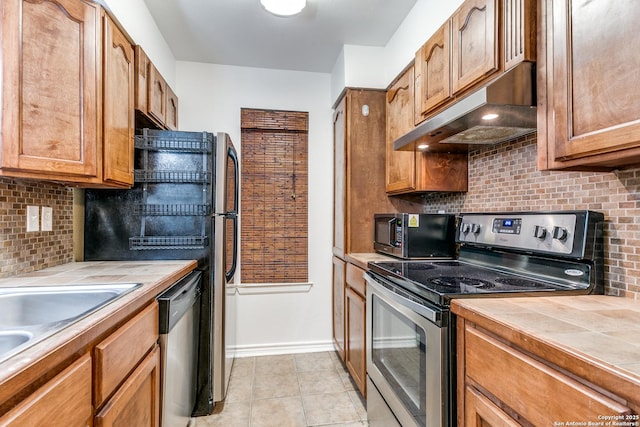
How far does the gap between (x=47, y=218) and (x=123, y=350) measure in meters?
1.01

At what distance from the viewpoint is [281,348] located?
9.29ft

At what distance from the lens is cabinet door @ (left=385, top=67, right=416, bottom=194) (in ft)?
6.66

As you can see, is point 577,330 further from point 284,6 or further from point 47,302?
point 284,6

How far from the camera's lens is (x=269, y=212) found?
2848mm

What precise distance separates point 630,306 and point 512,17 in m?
1.02

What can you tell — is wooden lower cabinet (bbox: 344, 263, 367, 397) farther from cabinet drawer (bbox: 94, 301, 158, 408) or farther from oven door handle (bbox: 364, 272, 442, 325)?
cabinet drawer (bbox: 94, 301, 158, 408)

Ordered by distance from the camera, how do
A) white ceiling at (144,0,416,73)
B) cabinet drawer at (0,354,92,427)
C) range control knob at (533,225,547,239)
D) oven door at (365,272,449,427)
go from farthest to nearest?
white ceiling at (144,0,416,73) < range control knob at (533,225,547,239) < oven door at (365,272,449,427) < cabinet drawer at (0,354,92,427)

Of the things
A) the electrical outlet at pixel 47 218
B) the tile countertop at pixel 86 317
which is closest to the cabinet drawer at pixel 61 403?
the tile countertop at pixel 86 317

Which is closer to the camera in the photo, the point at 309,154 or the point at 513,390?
the point at 513,390

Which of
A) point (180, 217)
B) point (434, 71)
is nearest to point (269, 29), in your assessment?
point (434, 71)

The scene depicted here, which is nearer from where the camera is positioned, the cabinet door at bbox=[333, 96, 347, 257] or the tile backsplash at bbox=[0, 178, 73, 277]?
the tile backsplash at bbox=[0, 178, 73, 277]

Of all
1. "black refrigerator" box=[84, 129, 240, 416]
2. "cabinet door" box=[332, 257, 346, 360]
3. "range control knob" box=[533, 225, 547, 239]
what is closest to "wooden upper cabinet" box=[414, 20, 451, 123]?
"range control knob" box=[533, 225, 547, 239]

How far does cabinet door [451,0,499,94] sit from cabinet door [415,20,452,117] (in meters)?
0.05

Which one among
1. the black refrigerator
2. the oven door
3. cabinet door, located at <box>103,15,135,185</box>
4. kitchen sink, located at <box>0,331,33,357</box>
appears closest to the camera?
kitchen sink, located at <box>0,331,33,357</box>
